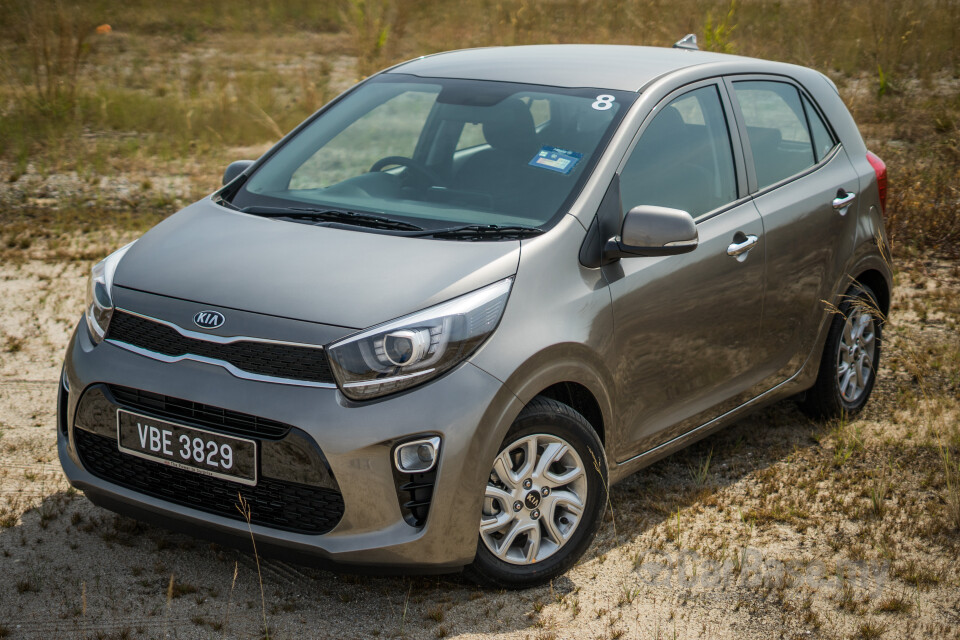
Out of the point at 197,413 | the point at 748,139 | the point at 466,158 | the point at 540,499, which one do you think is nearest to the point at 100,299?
the point at 197,413

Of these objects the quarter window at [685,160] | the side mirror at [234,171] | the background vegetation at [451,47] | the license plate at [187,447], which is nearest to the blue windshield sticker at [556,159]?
the quarter window at [685,160]

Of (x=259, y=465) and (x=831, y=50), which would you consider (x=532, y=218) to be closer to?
(x=259, y=465)

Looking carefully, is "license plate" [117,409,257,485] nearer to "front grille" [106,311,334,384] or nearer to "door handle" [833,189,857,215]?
"front grille" [106,311,334,384]

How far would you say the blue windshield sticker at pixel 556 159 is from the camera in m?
3.70

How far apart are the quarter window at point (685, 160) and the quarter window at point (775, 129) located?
0.21 metres

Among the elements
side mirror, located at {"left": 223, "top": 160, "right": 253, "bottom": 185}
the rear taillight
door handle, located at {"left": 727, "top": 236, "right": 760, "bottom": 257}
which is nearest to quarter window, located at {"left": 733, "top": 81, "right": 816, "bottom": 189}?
door handle, located at {"left": 727, "top": 236, "right": 760, "bottom": 257}

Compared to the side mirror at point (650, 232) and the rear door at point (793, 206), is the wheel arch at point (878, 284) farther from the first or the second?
the side mirror at point (650, 232)

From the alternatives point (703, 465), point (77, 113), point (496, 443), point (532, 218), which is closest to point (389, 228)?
point (532, 218)

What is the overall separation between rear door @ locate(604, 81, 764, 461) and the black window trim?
0.06 meters

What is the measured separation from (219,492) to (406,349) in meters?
0.73

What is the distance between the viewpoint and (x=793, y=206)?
437 cm

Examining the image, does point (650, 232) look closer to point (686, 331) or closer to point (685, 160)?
point (686, 331)

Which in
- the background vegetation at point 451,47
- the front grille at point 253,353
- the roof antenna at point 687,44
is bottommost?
the background vegetation at point 451,47

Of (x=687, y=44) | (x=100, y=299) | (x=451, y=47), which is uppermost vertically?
(x=687, y=44)
